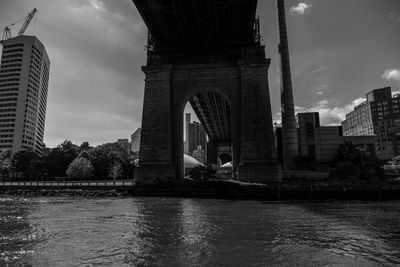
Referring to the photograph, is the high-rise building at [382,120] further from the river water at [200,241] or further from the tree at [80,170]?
the river water at [200,241]

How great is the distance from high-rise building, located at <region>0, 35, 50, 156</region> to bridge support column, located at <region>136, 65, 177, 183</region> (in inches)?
3407

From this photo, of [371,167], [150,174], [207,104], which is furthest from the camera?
[207,104]

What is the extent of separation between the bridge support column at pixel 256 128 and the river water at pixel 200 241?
1760 centimetres

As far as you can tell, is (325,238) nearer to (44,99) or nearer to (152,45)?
(152,45)

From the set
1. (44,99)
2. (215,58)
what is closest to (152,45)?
(215,58)

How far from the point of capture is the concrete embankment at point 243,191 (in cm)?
2762

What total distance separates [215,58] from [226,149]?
8498 centimetres

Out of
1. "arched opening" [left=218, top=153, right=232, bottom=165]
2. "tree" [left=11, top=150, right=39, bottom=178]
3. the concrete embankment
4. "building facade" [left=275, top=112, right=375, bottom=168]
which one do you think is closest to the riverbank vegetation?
"tree" [left=11, top=150, right=39, bottom=178]

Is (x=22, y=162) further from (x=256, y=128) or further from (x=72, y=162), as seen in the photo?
(x=256, y=128)

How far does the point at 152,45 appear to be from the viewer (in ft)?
136

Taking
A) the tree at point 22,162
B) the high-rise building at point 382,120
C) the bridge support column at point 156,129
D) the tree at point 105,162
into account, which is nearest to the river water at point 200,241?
the bridge support column at point 156,129

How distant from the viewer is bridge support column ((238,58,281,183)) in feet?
109

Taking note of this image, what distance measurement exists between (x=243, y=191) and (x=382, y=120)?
106822 millimetres

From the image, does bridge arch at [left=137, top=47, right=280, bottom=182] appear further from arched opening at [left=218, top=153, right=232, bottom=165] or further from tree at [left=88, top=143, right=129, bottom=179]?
arched opening at [left=218, top=153, right=232, bottom=165]
